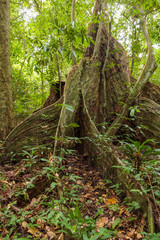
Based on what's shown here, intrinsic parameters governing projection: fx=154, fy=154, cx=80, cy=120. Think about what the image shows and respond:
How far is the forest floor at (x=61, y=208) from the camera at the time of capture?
1.34m

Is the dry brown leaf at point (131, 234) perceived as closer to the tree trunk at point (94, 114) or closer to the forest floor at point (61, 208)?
the forest floor at point (61, 208)

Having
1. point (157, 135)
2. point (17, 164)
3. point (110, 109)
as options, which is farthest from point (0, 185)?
point (157, 135)

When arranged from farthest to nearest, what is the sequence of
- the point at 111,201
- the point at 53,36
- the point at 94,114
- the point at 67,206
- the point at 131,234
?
the point at 94,114, the point at 53,36, the point at 111,201, the point at 67,206, the point at 131,234

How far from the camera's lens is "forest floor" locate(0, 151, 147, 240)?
4.41 ft

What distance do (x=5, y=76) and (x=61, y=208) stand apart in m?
A: 2.69

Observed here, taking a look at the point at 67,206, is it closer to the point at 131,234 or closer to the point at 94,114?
the point at 131,234

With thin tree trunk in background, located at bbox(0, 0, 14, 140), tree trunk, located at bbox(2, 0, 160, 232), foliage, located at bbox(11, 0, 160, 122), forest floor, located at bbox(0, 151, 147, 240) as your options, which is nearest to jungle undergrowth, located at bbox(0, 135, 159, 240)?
forest floor, located at bbox(0, 151, 147, 240)

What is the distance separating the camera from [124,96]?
12.4 feet

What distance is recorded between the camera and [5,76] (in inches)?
122

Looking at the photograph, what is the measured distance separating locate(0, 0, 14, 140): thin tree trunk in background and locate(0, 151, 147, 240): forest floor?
0.87 metres

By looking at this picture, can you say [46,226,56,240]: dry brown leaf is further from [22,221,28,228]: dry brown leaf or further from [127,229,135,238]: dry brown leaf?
[127,229,135,238]: dry brown leaf

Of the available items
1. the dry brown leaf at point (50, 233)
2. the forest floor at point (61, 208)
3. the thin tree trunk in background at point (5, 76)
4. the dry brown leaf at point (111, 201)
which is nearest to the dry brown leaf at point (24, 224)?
the forest floor at point (61, 208)

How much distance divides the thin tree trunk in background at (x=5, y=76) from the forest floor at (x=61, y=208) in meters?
0.87

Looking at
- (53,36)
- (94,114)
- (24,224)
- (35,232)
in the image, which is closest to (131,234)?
(35,232)
